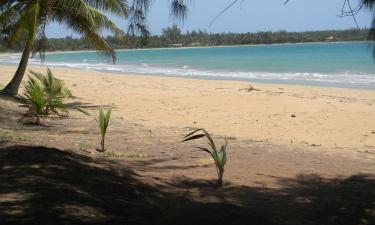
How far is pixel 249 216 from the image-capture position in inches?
156

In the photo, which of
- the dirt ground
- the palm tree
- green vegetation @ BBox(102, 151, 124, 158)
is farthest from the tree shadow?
the palm tree

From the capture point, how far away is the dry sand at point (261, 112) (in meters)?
10.3

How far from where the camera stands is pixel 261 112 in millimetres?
13617

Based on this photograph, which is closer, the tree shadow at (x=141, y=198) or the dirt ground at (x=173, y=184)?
the tree shadow at (x=141, y=198)

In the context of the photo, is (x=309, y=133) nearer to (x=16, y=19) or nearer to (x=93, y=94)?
(x=16, y=19)

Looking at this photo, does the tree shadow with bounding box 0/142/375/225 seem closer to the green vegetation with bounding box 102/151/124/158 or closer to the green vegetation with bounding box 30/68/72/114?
the green vegetation with bounding box 102/151/124/158

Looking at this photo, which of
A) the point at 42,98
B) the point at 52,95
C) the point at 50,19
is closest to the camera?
the point at 42,98

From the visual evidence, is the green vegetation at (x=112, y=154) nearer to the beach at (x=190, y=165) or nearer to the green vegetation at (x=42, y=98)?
the beach at (x=190, y=165)

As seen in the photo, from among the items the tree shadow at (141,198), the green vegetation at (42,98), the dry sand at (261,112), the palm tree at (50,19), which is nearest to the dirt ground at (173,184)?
the tree shadow at (141,198)

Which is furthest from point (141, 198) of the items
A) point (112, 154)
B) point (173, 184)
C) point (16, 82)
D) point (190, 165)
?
point (16, 82)

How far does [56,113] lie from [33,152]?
19.6 feet

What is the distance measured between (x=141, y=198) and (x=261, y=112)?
956cm

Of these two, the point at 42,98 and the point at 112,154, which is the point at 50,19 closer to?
the point at 42,98

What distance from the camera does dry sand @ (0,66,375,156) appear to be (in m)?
10.3
